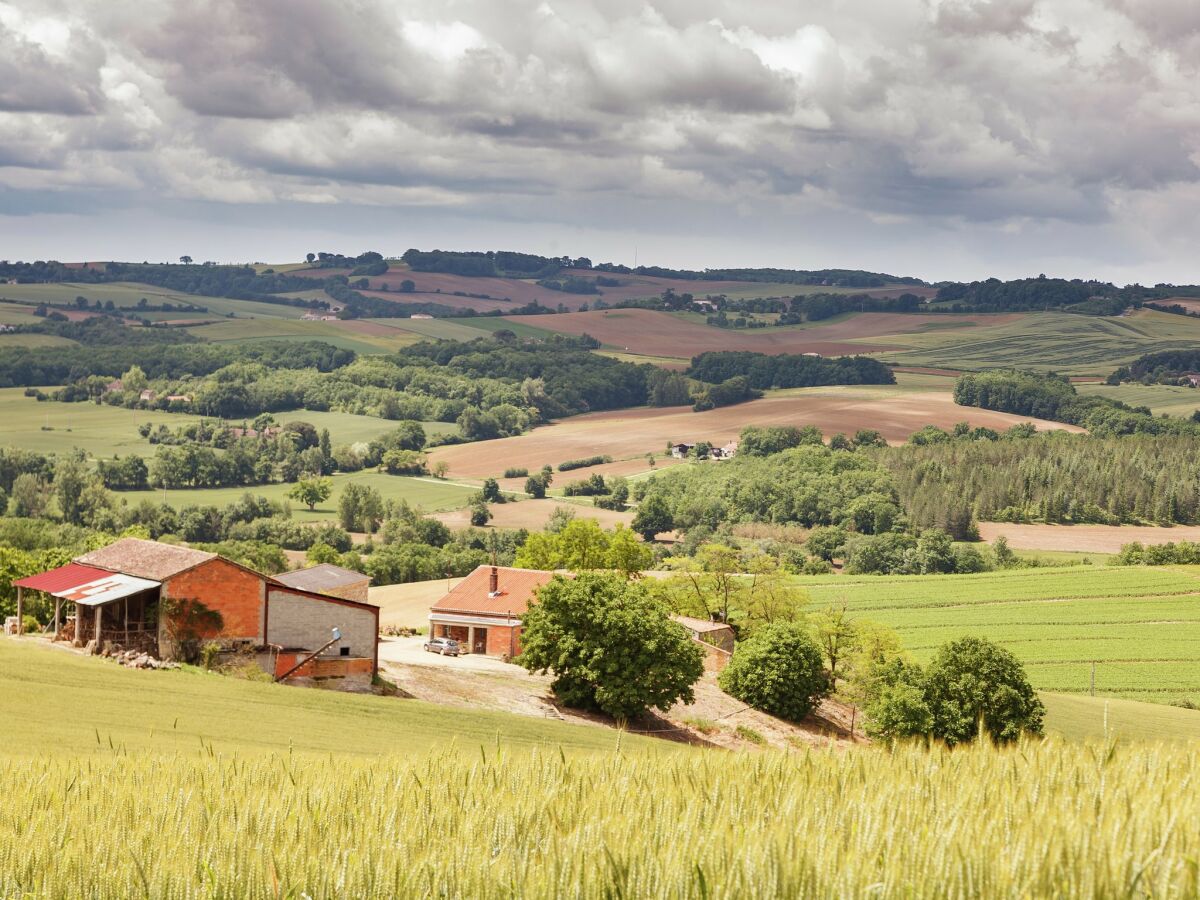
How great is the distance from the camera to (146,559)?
5347cm

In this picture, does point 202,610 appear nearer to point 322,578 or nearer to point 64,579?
point 64,579

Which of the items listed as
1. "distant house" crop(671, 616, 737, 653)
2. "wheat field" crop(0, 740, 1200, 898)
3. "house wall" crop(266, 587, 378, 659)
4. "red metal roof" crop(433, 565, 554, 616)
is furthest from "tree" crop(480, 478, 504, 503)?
"wheat field" crop(0, 740, 1200, 898)

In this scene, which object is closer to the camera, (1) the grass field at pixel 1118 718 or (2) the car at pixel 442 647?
(1) the grass field at pixel 1118 718

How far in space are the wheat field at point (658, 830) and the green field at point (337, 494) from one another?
14321 centimetres

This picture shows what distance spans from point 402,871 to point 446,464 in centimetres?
18654

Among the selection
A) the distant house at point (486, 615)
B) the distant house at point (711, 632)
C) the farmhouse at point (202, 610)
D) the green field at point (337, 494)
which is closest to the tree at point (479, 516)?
the green field at point (337, 494)

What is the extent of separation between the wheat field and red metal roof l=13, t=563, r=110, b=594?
39.4m

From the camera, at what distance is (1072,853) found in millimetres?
8383

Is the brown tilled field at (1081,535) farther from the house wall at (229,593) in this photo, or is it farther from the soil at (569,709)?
the house wall at (229,593)

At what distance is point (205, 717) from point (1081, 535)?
5190 inches

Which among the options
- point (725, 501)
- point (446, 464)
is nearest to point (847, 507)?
point (725, 501)

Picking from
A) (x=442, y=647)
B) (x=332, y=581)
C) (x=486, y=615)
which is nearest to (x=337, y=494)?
(x=332, y=581)

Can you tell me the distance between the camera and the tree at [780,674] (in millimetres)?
64625

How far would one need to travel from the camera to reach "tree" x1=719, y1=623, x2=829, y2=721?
212 feet
